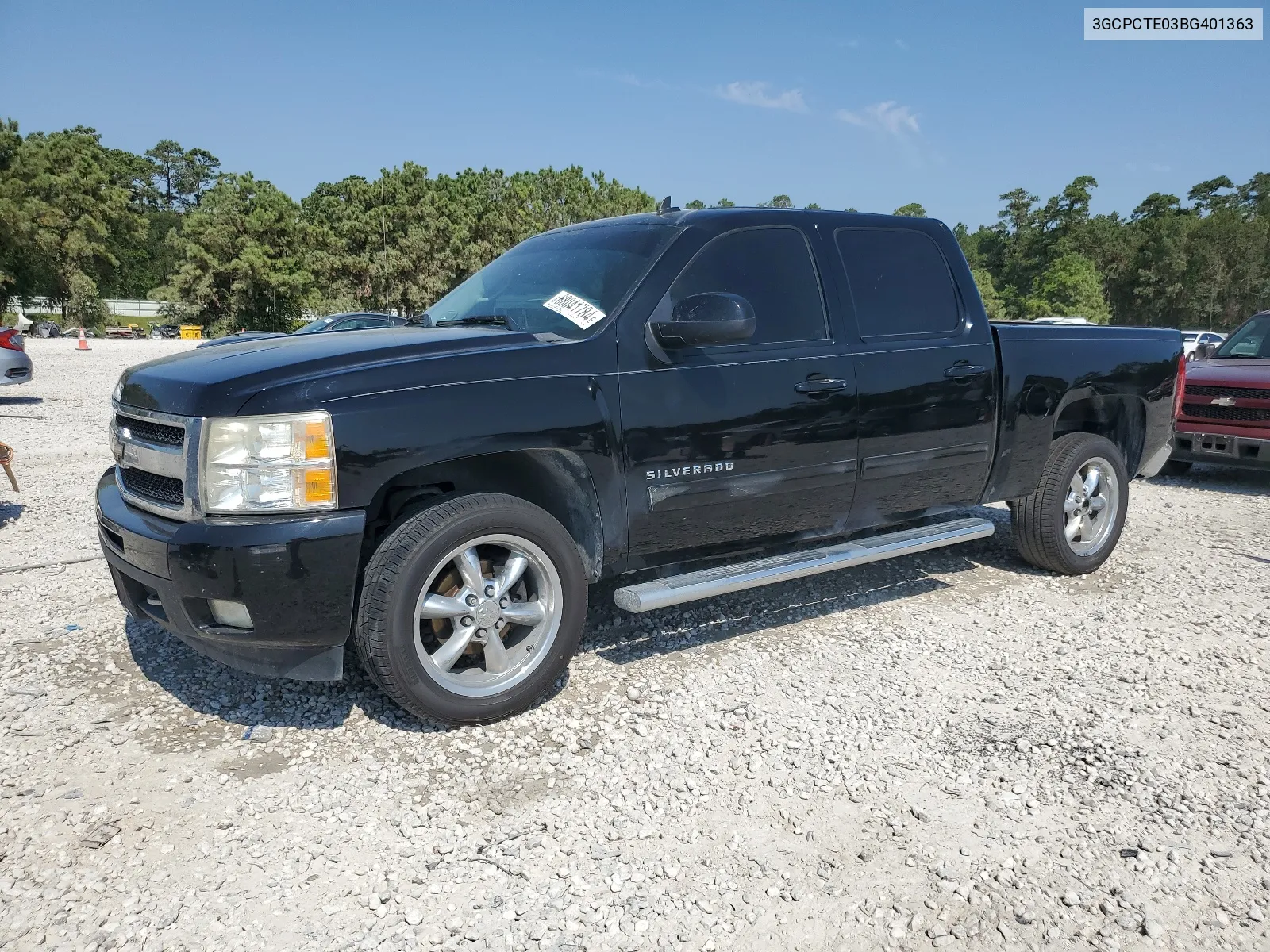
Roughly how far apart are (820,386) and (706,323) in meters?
0.80

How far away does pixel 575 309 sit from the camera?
392 centimetres

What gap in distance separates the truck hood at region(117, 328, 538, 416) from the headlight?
0.08 meters

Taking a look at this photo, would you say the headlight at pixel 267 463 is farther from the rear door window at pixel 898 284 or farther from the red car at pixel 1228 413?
the red car at pixel 1228 413

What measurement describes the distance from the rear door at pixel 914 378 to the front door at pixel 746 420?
0.18m

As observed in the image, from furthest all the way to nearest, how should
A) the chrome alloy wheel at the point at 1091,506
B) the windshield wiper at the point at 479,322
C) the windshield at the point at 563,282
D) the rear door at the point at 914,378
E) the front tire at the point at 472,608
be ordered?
1. the chrome alloy wheel at the point at 1091,506
2. the rear door at the point at 914,378
3. the windshield wiper at the point at 479,322
4. the windshield at the point at 563,282
5. the front tire at the point at 472,608

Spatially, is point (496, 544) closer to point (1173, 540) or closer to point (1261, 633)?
point (1261, 633)

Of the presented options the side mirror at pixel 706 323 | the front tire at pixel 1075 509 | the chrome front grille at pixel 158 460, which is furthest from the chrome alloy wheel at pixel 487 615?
the front tire at pixel 1075 509

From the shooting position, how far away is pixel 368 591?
10.6 ft

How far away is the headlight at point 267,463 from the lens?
3.06 m

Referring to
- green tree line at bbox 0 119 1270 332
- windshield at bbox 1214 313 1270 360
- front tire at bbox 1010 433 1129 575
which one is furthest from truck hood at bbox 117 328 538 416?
green tree line at bbox 0 119 1270 332

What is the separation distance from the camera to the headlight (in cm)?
306

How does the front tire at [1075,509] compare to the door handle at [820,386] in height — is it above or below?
below

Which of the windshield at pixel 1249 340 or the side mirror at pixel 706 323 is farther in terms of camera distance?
the windshield at pixel 1249 340

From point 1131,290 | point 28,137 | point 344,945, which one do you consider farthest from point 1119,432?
point 1131,290
